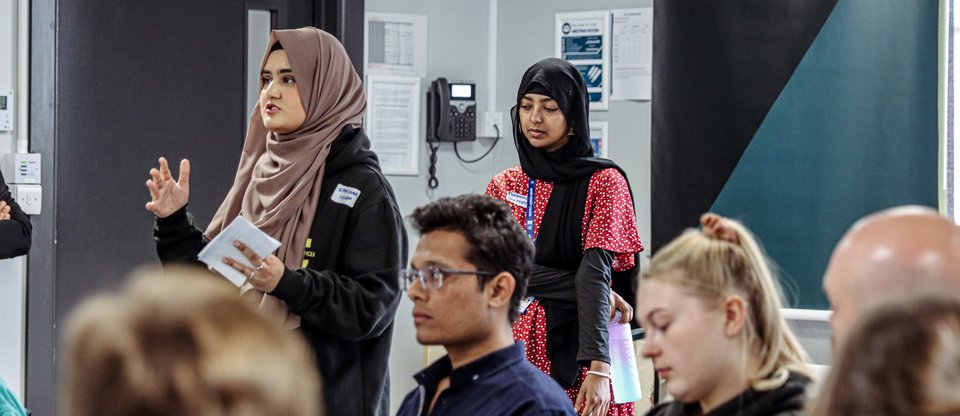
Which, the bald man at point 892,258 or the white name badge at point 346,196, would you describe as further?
the white name badge at point 346,196

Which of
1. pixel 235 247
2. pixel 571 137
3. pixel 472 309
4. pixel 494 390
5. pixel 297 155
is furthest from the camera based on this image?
pixel 571 137

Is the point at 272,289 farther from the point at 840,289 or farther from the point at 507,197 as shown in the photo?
the point at 840,289

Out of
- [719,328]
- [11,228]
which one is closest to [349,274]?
[719,328]

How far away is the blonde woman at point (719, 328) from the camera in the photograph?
1.76 metres

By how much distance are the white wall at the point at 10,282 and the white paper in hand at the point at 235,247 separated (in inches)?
91.7

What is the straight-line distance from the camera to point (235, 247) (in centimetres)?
255

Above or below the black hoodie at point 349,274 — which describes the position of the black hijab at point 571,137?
above

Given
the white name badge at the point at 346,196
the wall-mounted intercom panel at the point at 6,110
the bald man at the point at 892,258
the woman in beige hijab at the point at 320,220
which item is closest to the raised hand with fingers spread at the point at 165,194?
the woman in beige hijab at the point at 320,220

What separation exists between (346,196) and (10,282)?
2342 mm

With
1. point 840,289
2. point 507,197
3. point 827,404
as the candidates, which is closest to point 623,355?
point 507,197

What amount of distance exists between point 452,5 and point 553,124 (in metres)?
2.44

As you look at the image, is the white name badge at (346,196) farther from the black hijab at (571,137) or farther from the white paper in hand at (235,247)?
the black hijab at (571,137)

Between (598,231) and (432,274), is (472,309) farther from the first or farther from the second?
(598,231)

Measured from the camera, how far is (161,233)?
278cm
